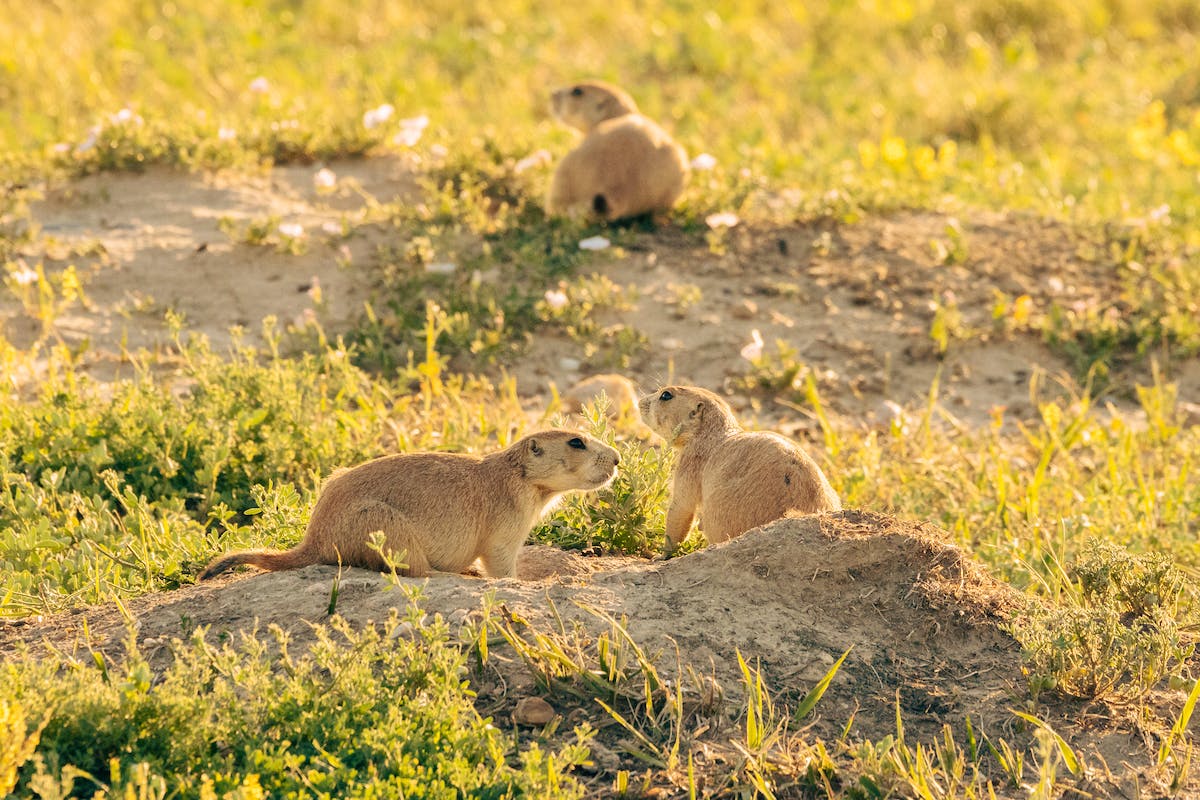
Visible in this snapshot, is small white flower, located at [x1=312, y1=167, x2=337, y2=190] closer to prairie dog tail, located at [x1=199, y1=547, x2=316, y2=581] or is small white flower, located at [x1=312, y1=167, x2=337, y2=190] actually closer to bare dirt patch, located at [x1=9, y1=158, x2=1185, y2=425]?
bare dirt patch, located at [x1=9, y1=158, x2=1185, y2=425]

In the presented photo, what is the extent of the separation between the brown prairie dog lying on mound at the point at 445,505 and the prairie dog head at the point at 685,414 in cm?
51

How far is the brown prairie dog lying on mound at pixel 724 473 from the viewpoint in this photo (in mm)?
4871

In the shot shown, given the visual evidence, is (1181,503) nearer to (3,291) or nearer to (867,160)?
(867,160)

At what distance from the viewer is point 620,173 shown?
8430 mm

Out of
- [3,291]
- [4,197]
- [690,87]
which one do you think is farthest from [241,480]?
[690,87]

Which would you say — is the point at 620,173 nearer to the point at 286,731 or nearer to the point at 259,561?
the point at 259,561

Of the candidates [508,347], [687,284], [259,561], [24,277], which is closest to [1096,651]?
[259,561]

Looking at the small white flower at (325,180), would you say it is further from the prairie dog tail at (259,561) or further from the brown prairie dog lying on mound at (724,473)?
the prairie dog tail at (259,561)

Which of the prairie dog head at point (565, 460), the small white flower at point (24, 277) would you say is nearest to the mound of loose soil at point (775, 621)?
the prairie dog head at point (565, 460)

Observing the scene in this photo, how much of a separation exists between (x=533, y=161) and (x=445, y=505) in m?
4.48

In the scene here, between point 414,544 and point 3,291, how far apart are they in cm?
395

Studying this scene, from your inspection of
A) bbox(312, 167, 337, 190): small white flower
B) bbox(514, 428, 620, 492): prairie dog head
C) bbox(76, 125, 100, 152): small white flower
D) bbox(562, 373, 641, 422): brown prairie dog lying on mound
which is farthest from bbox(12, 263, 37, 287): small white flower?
bbox(514, 428, 620, 492): prairie dog head

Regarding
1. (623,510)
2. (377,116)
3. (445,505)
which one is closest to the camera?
(445,505)

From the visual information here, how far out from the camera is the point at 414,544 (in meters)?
4.58
